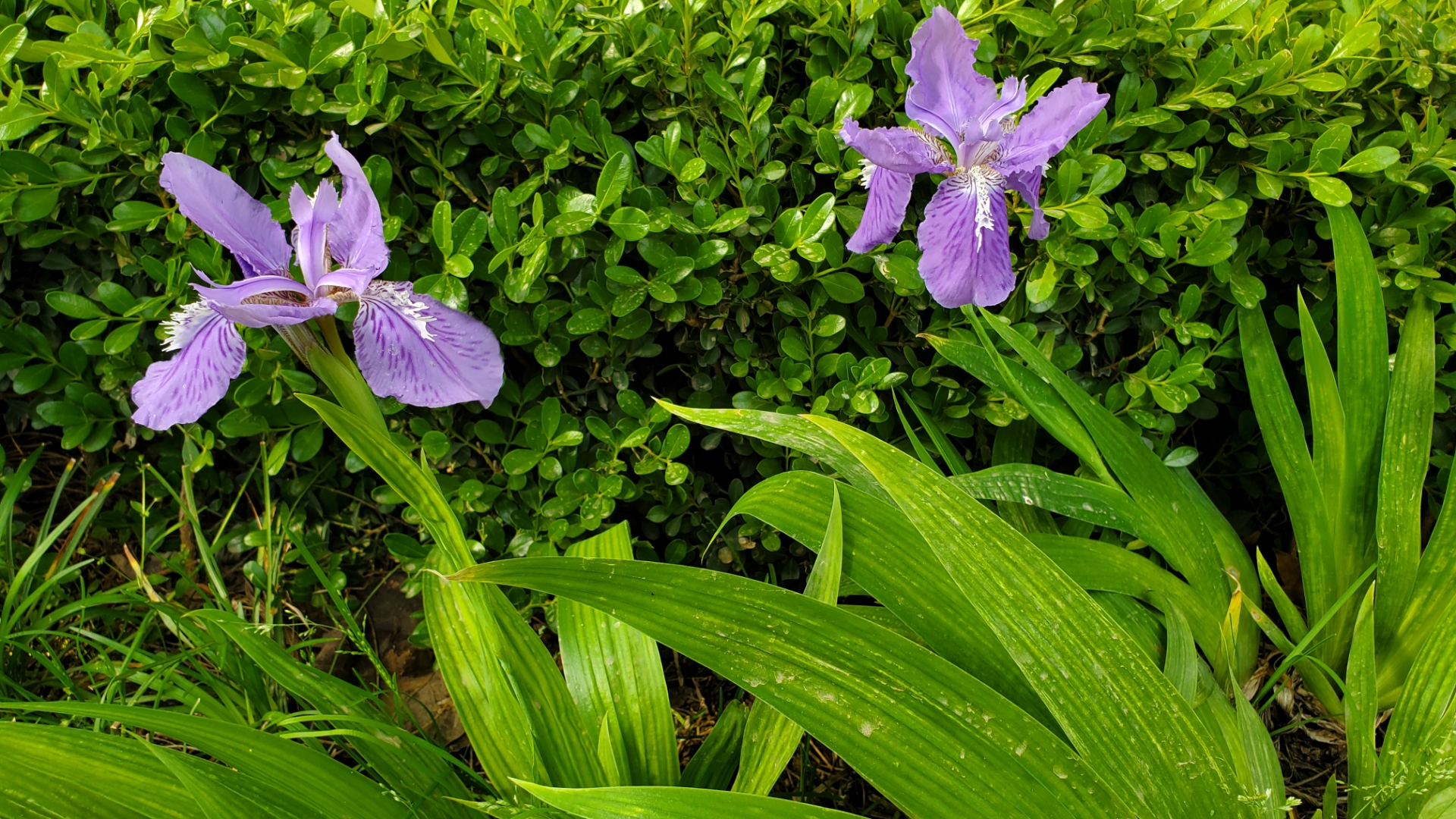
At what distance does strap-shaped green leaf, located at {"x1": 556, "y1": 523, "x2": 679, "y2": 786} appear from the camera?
1.29 meters

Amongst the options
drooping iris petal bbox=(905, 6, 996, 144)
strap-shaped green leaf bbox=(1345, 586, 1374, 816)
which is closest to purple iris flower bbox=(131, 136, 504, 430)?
drooping iris petal bbox=(905, 6, 996, 144)

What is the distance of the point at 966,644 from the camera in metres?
1.17

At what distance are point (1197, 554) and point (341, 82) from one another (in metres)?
1.70

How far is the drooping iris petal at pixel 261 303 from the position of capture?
3.46 feet

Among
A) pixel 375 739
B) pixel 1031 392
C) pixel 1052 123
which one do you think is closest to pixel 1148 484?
pixel 1031 392

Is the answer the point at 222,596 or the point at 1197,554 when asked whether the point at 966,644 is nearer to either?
the point at 1197,554

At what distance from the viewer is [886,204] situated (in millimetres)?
1409

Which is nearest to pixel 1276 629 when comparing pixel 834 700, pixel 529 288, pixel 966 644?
pixel 966 644

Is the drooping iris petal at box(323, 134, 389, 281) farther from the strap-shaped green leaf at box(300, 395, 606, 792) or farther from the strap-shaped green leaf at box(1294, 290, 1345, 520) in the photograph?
the strap-shaped green leaf at box(1294, 290, 1345, 520)

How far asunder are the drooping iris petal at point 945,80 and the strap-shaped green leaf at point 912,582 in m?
0.62

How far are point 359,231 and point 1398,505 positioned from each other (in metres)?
1.71

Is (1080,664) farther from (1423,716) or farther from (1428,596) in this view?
(1428,596)

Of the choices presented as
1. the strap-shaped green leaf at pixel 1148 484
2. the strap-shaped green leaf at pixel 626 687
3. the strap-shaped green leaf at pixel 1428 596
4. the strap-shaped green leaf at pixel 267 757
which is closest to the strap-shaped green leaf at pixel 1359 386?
the strap-shaped green leaf at pixel 1428 596

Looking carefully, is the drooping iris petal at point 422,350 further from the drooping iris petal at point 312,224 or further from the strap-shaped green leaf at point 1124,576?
the strap-shaped green leaf at point 1124,576
